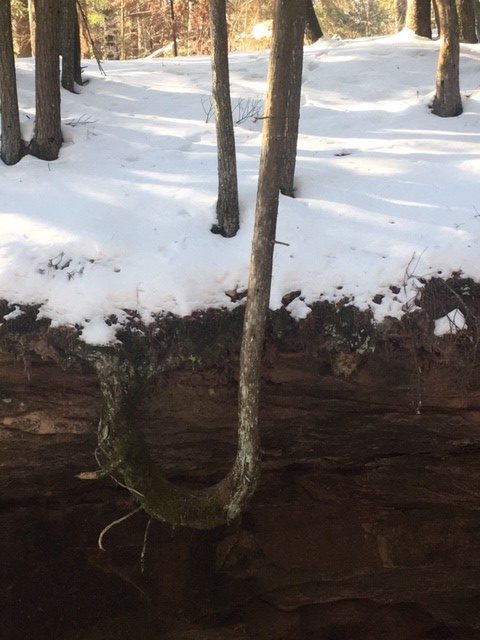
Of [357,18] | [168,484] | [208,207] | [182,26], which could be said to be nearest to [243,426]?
[168,484]

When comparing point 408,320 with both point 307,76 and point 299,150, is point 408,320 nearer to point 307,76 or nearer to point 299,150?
point 299,150

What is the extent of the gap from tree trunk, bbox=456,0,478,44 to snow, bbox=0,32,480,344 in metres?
2.57

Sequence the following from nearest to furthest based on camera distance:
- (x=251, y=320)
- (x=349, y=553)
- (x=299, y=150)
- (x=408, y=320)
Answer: (x=251, y=320) < (x=408, y=320) < (x=349, y=553) < (x=299, y=150)

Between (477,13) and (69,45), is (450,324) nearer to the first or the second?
(69,45)

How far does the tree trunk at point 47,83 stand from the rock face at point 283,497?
3398 millimetres

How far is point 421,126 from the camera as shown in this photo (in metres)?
9.38

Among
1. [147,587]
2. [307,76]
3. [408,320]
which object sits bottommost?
[147,587]

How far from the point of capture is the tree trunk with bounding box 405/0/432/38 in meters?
12.6

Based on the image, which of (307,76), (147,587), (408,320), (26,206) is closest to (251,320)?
(408,320)

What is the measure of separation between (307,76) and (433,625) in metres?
8.44

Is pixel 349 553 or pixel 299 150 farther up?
pixel 299 150

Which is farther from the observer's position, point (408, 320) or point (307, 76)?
point (307, 76)

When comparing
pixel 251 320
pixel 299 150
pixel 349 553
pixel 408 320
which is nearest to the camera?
pixel 251 320

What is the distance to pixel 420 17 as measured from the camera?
12.7 meters
